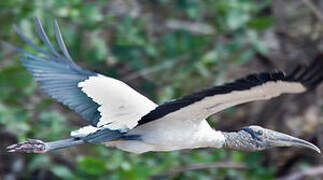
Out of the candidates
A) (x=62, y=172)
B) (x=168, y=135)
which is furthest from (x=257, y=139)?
(x=62, y=172)

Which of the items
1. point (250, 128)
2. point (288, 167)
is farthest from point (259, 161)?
point (250, 128)

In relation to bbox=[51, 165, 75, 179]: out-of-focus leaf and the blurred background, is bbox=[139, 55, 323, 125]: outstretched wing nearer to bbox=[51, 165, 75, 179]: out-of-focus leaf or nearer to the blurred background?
the blurred background

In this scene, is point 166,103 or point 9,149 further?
point 9,149

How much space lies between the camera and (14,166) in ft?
24.0

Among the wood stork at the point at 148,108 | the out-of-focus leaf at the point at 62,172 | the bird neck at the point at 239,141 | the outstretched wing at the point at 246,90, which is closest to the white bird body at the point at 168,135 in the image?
the wood stork at the point at 148,108

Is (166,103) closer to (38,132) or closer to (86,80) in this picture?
(86,80)

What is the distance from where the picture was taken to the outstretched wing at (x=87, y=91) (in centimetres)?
518

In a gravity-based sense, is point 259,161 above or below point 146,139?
above

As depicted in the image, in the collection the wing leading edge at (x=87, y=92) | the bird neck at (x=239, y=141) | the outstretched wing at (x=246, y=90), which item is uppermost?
the wing leading edge at (x=87, y=92)

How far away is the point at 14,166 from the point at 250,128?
2.41m

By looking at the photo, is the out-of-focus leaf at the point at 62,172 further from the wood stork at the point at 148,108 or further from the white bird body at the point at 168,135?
the white bird body at the point at 168,135

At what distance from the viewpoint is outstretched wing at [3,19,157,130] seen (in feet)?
17.0

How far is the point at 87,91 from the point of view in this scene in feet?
17.6

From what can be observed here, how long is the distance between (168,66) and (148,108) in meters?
1.95
